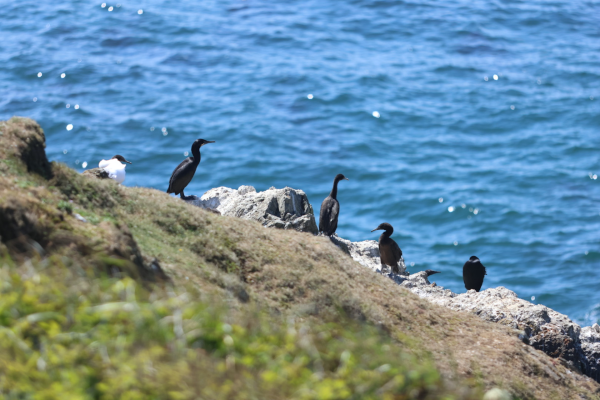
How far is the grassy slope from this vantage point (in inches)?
184

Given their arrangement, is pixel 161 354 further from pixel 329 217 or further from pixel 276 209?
pixel 329 217

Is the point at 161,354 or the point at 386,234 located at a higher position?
the point at 161,354

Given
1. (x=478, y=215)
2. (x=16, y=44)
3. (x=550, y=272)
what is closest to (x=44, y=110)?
(x=16, y=44)

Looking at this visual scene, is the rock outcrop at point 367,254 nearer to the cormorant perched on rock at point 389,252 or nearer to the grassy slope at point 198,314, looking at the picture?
the cormorant perched on rock at point 389,252

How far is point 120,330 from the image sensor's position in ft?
16.3

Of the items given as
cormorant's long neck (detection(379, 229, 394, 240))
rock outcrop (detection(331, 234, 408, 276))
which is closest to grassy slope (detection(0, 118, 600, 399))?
cormorant's long neck (detection(379, 229, 394, 240))

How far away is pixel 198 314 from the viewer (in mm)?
5160

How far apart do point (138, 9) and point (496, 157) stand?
29164 millimetres

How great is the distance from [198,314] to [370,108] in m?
33.5

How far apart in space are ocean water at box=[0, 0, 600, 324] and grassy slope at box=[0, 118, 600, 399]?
15.4 m

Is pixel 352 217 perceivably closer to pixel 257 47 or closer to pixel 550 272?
pixel 550 272

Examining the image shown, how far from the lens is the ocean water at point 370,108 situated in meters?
30.2

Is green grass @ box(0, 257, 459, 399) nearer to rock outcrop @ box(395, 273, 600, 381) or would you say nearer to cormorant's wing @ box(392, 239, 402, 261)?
rock outcrop @ box(395, 273, 600, 381)

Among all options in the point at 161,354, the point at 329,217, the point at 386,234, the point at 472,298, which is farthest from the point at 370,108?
the point at 161,354
